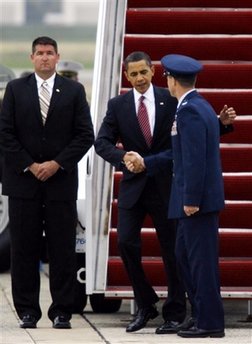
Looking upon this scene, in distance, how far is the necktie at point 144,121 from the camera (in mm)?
9688

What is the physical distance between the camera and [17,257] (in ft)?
32.7

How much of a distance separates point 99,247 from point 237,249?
970 millimetres

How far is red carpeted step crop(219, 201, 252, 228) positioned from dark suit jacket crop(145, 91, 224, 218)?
1054 mm

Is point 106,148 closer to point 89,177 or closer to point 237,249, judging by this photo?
point 89,177

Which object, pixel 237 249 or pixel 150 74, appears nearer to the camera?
pixel 150 74

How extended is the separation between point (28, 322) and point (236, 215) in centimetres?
165

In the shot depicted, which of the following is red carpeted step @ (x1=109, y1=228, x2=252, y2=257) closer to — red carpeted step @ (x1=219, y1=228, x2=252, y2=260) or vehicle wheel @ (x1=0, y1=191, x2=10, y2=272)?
red carpeted step @ (x1=219, y1=228, x2=252, y2=260)

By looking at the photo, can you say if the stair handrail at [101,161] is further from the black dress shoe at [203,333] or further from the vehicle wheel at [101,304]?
the black dress shoe at [203,333]

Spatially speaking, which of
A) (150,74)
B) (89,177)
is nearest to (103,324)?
(89,177)

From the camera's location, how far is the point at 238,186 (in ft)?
34.1

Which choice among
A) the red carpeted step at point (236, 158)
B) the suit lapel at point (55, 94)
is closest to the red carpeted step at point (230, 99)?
the red carpeted step at point (236, 158)

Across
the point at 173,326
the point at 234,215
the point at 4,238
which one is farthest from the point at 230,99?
the point at 4,238

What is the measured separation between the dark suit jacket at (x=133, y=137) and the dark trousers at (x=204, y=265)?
1.38ft

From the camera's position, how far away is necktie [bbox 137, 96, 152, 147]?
31.8 feet
